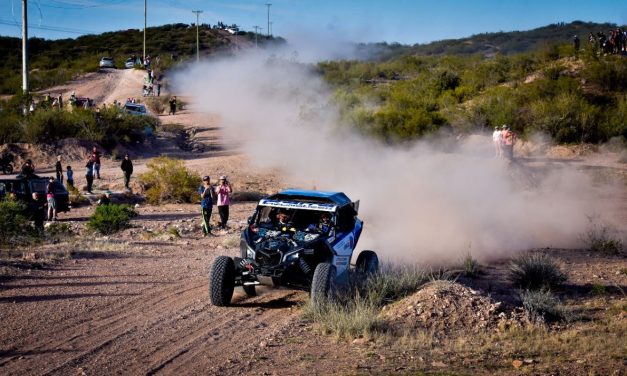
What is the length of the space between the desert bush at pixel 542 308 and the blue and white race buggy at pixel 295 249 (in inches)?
120

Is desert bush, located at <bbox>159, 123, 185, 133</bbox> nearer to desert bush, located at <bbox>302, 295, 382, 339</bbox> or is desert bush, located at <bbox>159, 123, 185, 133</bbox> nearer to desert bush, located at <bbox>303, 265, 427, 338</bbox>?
desert bush, located at <bbox>303, 265, 427, 338</bbox>

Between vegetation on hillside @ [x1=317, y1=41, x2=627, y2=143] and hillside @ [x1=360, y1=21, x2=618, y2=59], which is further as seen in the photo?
hillside @ [x1=360, y1=21, x2=618, y2=59]

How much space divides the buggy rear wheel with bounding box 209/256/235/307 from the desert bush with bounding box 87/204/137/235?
393 inches

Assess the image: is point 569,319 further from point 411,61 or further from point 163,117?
point 411,61

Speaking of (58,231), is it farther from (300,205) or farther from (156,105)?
(156,105)

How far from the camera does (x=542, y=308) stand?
1187 cm

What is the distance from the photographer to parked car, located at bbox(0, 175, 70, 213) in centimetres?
2292

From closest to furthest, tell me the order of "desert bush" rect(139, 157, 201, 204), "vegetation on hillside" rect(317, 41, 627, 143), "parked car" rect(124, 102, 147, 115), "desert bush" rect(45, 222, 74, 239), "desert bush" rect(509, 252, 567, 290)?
"desert bush" rect(509, 252, 567, 290) → "desert bush" rect(45, 222, 74, 239) → "desert bush" rect(139, 157, 201, 204) → "vegetation on hillside" rect(317, 41, 627, 143) → "parked car" rect(124, 102, 147, 115)

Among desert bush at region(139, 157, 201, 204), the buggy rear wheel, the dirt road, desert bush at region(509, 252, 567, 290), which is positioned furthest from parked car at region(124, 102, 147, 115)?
the buggy rear wheel

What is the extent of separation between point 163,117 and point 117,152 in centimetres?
1764

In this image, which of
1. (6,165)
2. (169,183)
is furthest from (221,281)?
(6,165)

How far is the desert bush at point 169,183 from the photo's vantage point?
93.0 ft

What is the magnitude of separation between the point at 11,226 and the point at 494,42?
159223mm

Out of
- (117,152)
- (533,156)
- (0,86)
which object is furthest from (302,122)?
(0,86)
